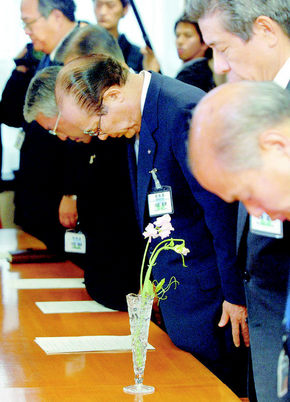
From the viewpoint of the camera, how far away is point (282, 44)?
1.82m

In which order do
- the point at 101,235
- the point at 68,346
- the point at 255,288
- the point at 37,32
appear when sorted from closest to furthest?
the point at 255,288, the point at 68,346, the point at 101,235, the point at 37,32

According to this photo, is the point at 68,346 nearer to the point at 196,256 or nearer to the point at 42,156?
the point at 196,256


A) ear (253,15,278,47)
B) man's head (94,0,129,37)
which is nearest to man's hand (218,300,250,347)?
ear (253,15,278,47)

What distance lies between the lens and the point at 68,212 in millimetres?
3385

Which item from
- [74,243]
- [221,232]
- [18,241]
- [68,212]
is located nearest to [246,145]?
[221,232]

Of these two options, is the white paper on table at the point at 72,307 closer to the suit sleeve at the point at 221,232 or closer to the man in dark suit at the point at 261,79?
the suit sleeve at the point at 221,232

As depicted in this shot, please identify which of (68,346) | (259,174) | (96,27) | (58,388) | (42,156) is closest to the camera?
(259,174)

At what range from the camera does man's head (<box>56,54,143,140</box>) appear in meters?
2.21

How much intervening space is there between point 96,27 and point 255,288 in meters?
1.59

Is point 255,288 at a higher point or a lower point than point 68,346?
higher

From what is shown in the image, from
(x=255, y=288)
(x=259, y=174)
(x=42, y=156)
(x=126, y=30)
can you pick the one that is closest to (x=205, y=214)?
(x=255, y=288)

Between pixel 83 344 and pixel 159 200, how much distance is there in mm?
491

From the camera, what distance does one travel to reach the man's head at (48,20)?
4102mm

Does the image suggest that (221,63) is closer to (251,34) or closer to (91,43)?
(251,34)
